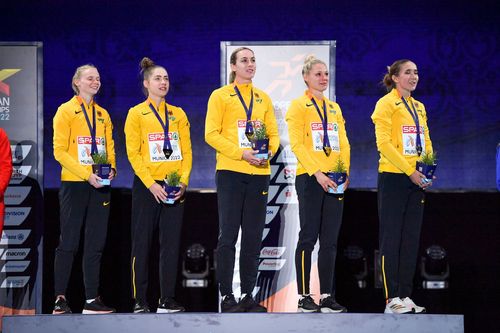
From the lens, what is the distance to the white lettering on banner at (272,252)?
6004 millimetres

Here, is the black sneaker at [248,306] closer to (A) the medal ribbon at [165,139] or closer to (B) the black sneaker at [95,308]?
(B) the black sneaker at [95,308]

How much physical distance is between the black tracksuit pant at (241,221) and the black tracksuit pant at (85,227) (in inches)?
32.3

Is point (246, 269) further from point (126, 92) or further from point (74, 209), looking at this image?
point (126, 92)

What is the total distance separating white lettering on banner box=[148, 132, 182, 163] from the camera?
5395 mm

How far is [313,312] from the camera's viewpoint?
5.06 m

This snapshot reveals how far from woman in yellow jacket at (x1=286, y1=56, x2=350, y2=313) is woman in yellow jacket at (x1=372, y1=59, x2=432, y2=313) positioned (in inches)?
11.0

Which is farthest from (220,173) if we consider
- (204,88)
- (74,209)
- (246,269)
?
(204,88)

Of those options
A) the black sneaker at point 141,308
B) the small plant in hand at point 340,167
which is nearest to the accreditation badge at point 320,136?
the small plant in hand at point 340,167

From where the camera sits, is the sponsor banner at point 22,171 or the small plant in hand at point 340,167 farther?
the sponsor banner at point 22,171

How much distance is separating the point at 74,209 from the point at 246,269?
1.19 meters

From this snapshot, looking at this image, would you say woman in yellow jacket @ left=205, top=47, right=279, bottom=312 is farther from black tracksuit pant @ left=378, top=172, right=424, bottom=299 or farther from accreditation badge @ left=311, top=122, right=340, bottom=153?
black tracksuit pant @ left=378, top=172, right=424, bottom=299

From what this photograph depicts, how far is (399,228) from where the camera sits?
532cm

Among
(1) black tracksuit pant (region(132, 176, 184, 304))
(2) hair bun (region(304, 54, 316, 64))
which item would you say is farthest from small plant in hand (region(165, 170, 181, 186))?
(2) hair bun (region(304, 54, 316, 64))

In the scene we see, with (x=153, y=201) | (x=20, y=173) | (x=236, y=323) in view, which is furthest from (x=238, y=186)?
(x=20, y=173)
